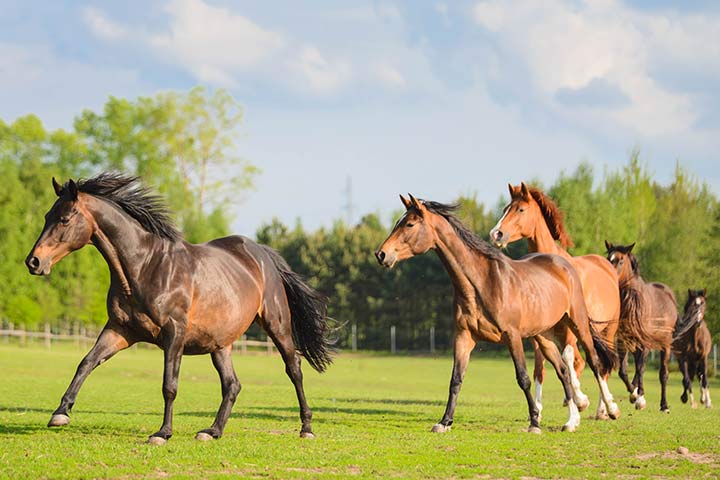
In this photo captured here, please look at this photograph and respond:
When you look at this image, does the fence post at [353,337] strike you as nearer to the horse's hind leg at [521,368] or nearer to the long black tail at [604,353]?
the long black tail at [604,353]

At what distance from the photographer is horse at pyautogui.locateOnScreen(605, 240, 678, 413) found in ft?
49.0

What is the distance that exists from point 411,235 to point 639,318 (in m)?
6.29

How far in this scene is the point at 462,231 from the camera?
35.8 ft

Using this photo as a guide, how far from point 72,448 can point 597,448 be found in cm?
541

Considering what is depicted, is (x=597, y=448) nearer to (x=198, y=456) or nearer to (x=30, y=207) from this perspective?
(x=198, y=456)

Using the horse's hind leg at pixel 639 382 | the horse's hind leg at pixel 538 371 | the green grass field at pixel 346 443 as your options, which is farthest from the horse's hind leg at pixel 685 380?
the horse's hind leg at pixel 538 371

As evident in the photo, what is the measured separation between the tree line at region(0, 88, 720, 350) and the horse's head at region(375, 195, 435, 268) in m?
38.0

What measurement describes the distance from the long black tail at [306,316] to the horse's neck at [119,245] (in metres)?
2.16

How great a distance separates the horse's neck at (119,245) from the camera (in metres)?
8.86

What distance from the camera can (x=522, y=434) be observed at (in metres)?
10.5

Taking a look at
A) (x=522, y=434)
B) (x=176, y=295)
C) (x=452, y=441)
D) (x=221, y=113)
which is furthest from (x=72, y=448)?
(x=221, y=113)

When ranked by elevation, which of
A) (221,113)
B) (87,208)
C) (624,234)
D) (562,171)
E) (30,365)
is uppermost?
(221,113)

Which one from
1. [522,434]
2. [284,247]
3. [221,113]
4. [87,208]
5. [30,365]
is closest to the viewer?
[87,208]

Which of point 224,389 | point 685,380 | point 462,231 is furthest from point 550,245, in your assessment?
point 685,380
